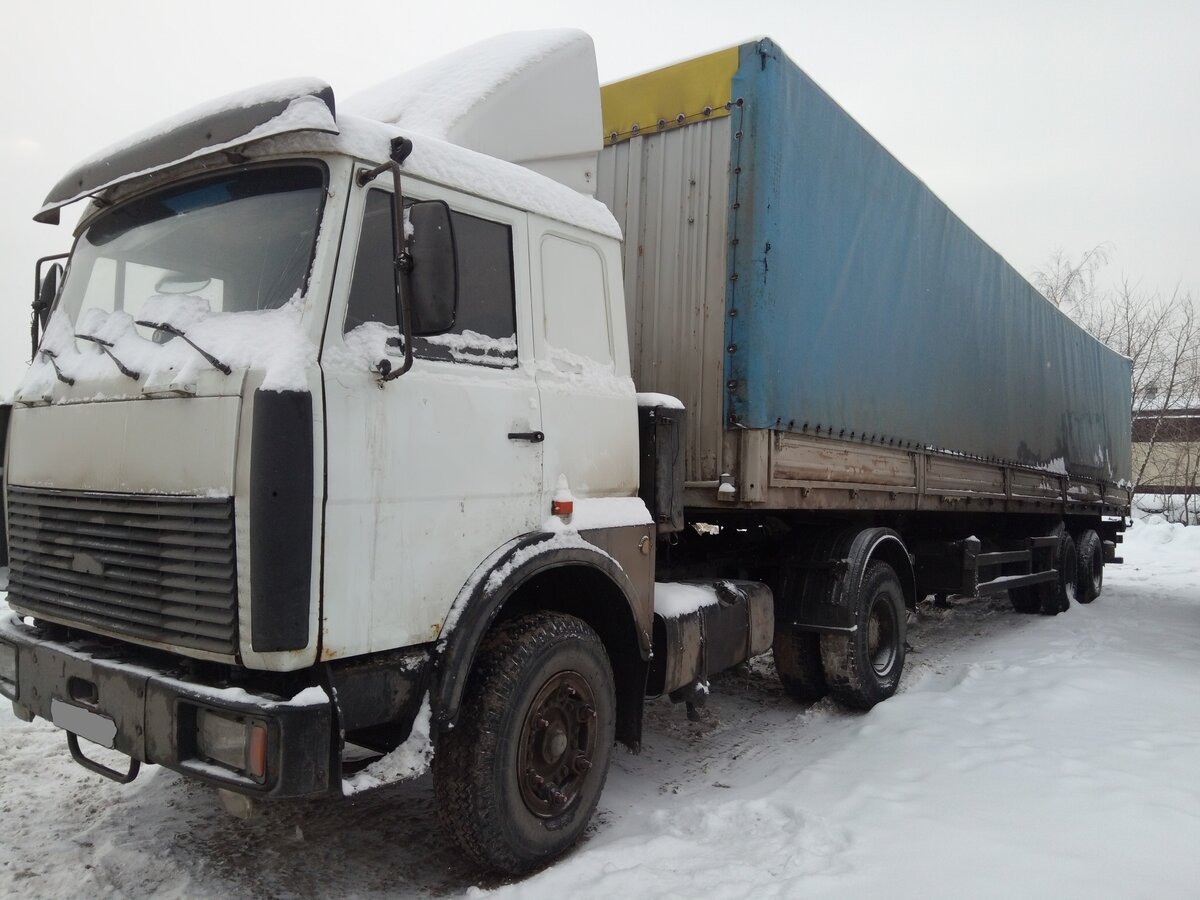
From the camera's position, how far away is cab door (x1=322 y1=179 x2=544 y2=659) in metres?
2.68

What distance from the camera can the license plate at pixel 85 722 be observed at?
2793 millimetres

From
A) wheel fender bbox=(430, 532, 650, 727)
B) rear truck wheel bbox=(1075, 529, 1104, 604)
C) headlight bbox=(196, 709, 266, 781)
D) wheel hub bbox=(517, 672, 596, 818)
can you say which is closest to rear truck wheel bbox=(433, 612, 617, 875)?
wheel hub bbox=(517, 672, 596, 818)

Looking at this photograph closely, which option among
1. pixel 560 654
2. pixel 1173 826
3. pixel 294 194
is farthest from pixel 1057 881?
pixel 294 194

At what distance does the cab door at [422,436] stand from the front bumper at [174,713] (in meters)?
0.23

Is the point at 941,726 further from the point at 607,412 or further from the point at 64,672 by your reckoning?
the point at 64,672

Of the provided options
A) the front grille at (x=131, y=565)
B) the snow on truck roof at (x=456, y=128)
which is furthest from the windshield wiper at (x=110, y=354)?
the snow on truck roof at (x=456, y=128)

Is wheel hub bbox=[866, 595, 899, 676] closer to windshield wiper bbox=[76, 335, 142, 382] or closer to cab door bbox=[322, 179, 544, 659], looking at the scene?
cab door bbox=[322, 179, 544, 659]

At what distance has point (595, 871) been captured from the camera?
3180 mm

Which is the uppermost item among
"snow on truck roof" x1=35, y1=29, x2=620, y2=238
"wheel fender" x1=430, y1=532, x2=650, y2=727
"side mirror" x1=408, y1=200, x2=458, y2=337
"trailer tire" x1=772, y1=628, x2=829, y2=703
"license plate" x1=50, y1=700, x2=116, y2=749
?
"snow on truck roof" x1=35, y1=29, x2=620, y2=238

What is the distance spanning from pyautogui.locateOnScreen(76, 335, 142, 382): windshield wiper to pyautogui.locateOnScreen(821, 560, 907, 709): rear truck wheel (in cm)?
401

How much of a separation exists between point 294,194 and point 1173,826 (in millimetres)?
3911

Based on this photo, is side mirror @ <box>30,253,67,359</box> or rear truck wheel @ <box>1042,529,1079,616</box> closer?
side mirror @ <box>30,253,67,359</box>

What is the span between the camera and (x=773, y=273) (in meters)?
4.50

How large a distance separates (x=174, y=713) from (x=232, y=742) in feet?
0.69
